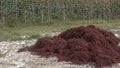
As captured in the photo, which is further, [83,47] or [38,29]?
[38,29]

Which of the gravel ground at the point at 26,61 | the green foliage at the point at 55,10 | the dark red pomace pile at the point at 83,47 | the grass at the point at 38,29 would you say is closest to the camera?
the gravel ground at the point at 26,61

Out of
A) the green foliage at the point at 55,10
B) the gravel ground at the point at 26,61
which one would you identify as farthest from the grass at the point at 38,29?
the gravel ground at the point at 26,61

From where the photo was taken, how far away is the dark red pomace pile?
1082 centimetres

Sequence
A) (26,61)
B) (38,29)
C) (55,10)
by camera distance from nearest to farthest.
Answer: (26,61) < (38,29) < (55,10)

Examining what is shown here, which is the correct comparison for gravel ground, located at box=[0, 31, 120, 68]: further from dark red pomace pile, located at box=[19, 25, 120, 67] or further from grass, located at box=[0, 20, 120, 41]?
grass, located at box=[0, 20, 120, 41]

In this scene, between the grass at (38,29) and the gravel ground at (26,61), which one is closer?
the gravel ground at (26,61)

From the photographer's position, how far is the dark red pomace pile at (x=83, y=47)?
35.5 ft

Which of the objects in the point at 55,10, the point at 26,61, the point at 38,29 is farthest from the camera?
the point at 55,10

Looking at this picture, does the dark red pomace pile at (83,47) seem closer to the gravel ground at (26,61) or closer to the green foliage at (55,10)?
the gravel ground at (26,61)

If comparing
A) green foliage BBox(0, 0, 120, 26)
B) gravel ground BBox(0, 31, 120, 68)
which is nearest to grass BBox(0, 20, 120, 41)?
green foliage BBox(0, 0, 120, 26)

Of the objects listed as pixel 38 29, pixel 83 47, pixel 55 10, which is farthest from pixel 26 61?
pixel 55 10

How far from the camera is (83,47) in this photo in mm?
11234

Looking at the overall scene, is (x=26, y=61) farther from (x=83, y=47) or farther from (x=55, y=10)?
(x=55, y=10)

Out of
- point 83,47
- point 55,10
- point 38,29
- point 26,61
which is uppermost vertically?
point 83,47
